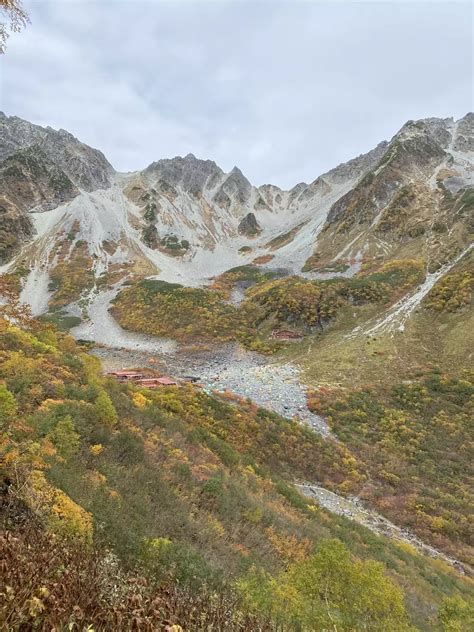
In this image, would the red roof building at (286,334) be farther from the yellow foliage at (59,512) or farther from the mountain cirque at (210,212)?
the yellow foliage at (59,512)

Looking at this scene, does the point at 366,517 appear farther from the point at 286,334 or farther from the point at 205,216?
the point at 205,216

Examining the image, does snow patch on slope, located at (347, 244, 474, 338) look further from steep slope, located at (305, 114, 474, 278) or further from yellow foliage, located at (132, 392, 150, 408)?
yellow foliage, located at (132, 392, 150, 408)

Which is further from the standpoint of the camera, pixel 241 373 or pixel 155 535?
pixel 241 373

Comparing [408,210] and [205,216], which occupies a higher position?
[205,216]

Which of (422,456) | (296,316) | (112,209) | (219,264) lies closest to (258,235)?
(219,264)

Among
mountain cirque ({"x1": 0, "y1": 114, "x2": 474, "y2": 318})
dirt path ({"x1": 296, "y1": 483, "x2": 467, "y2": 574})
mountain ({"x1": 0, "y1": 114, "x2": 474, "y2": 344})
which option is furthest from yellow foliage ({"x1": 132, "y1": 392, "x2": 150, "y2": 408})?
mountain cirque ({"x1": 0, "y1": 114, "x2": 474, "y2": 318})

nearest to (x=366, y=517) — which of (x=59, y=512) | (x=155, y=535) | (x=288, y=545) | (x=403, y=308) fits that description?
(x=288, y=545)

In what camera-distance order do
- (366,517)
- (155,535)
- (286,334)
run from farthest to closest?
1. (286,334)
2. (366,517)
3. (155,535)

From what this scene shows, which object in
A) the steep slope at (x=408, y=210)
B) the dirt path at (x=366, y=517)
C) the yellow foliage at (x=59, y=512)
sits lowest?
the dirt path at (x=366, y=517)

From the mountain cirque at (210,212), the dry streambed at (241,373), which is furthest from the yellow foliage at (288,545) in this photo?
the mountain cirque at (210,212)
